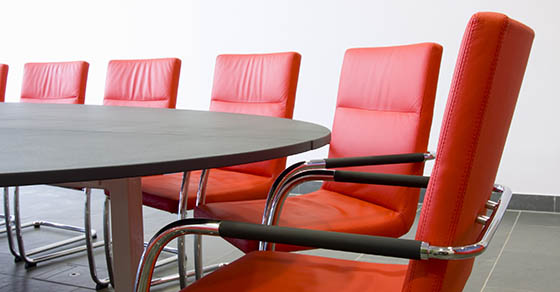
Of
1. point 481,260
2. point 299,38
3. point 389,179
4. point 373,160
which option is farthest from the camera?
point 299,38

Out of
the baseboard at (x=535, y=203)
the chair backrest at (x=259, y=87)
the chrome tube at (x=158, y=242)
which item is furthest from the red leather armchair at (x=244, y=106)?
the baseboard at (x=535, y=203)

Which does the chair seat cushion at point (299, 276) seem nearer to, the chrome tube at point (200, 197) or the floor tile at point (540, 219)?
the chrome tube at point (200, 197)

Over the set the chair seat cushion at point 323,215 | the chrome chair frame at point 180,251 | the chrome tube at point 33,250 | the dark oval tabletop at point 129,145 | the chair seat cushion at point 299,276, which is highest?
the dark oval tabletop at point 129,145

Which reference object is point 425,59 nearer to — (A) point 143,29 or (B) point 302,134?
(B) point 302,134

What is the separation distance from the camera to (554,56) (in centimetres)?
358

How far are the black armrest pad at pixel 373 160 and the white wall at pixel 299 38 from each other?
2.32 metres

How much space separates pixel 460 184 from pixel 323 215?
0.94 meters

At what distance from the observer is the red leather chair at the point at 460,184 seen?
0.70 m

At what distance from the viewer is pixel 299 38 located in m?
4.31

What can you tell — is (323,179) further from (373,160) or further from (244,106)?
(244,106)

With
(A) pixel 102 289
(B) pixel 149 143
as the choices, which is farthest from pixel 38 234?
(B) pixel 149 143

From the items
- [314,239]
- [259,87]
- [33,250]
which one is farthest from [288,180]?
[33,250]

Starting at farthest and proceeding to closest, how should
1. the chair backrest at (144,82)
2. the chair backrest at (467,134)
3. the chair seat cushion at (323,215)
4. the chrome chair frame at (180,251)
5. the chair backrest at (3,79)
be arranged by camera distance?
1. the chair backrest at (3,79)
2. the chair backrest at (144,82)
3. the chrome chair frame at (180,251)
4. the chair seat cushion at (323,215)
5. the chair backrest at (467,134)

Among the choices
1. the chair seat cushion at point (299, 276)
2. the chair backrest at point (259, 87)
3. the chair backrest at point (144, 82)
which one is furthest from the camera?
the chair backrest at point (144, 82)
